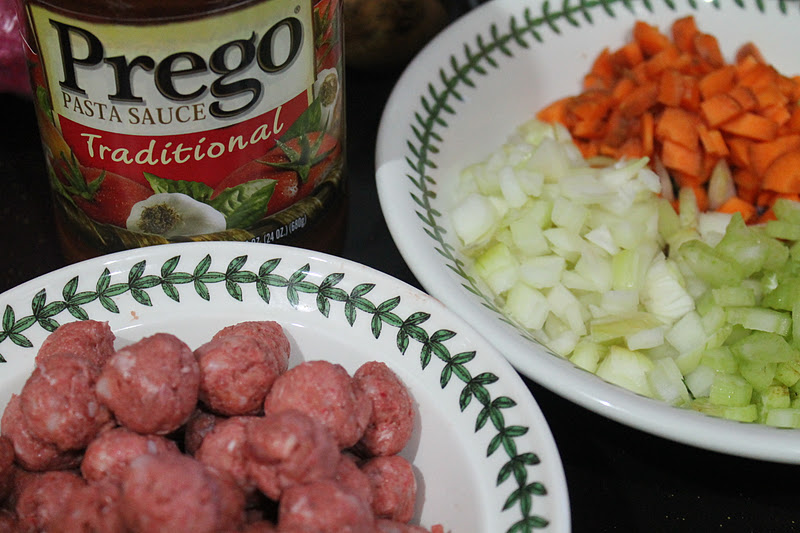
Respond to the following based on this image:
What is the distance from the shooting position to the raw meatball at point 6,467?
0.97 meters

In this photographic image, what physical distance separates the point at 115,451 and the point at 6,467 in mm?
145

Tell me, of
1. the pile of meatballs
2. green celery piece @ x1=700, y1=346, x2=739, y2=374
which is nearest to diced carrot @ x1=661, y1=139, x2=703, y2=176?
green celery piece @ x1=700, y1=346, x2=739, y2=374

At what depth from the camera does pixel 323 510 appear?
862 millimetres

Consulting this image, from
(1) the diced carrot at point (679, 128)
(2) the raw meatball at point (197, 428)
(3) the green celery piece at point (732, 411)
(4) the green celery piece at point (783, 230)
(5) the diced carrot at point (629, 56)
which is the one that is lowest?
(3) the green celery piece at point (732, 411)

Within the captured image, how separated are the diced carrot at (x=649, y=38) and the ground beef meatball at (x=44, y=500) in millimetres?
1421

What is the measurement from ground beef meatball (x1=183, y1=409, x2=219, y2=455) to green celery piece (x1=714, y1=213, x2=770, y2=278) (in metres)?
0.88

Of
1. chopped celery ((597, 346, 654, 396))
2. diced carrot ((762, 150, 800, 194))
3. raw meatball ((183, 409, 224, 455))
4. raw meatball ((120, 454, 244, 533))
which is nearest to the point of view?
raw meatball ((120, 454, 244, 533))

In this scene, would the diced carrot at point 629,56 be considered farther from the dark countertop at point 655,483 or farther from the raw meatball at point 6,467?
the raw meatball at point 6,467

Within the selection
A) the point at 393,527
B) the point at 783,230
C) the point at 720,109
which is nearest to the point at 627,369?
the point at 783,230

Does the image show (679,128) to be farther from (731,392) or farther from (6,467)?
(6,467)

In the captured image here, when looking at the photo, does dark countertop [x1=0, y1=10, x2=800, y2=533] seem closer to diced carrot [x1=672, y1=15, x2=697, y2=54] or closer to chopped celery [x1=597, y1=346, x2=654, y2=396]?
chopped celery [x1=597, y1=346, x2=654, y2=396]

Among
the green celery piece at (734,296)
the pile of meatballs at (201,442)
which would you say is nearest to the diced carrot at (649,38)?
the green celery piece at (734,296)

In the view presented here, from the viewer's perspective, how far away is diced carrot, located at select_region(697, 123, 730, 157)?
166cm

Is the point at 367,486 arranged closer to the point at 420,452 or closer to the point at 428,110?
the point at 420,452
